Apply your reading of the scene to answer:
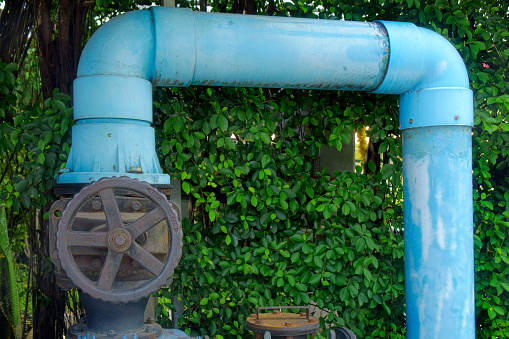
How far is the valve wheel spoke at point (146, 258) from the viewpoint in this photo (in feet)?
6.33

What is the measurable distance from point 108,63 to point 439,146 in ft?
6.09

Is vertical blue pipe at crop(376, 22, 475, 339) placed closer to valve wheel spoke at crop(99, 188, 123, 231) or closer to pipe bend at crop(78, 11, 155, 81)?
pipe bend at crop(78, 11, 155, 81)

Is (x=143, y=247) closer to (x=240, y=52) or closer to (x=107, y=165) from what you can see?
(x=107, y=165)

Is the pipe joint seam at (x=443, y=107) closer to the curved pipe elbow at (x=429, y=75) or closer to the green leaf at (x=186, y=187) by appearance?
the curved pipe elbow at (x=429, y=75)

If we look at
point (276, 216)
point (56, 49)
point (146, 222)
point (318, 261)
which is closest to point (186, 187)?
point (276, 216)

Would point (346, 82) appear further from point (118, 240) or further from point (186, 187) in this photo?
point (118, 240)

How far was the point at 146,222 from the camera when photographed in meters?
1.94

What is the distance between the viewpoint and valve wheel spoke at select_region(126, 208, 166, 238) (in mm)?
1929

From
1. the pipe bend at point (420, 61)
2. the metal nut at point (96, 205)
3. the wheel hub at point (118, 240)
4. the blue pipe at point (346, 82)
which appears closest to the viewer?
the wheel hub at point (118, 240)

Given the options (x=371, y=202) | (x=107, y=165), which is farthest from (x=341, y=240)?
(x=107, y=165)

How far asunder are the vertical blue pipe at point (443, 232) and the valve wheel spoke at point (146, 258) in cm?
164

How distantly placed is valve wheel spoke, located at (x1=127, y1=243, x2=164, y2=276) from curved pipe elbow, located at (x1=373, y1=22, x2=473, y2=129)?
5.49ft

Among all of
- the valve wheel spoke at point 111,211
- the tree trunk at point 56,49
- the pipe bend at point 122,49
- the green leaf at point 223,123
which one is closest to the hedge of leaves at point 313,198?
the green leaf at point 223,123

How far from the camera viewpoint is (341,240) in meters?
3.18
